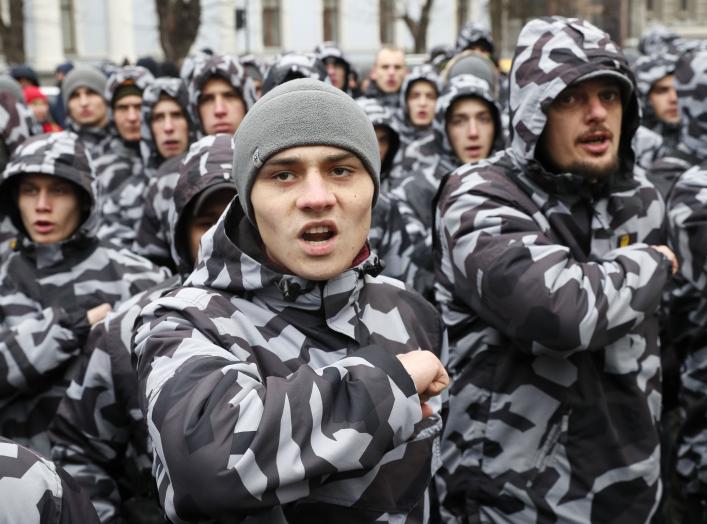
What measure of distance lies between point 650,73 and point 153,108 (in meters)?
4.32

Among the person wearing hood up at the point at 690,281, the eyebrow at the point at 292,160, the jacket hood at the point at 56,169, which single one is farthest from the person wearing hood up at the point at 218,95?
the eyebrow at the point at 292,160

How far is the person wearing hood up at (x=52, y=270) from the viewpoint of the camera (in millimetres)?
3646

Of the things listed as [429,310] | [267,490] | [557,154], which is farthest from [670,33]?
[267,490]

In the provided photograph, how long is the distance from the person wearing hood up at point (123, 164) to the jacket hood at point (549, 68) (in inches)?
134

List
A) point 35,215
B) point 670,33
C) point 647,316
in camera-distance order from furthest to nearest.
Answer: point 670,33 < point 35,215 < point 647,316

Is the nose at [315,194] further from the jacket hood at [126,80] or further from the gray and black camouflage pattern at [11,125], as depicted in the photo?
the jacket hood at [126,80]

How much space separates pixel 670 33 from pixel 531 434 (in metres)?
11.6

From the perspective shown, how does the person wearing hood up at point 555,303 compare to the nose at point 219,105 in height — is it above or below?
below

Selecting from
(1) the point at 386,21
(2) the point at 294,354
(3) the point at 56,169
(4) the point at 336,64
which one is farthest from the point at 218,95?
(1) the point at 386,21

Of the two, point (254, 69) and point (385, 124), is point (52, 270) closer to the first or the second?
point (385, 124)

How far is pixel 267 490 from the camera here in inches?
78.1

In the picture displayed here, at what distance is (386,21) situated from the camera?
38.2 metres

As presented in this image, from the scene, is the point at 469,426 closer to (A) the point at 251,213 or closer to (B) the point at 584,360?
(B) the point at 584,360

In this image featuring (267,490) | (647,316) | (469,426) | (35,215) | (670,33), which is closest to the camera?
(267,490)
